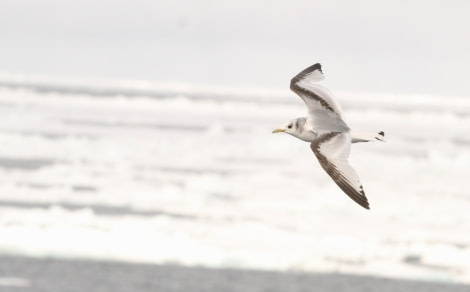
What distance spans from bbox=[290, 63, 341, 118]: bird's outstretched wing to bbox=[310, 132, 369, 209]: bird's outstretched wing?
0.20 meters

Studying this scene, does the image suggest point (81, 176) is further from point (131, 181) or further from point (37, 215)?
point (37, 215)

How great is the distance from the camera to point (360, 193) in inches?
182

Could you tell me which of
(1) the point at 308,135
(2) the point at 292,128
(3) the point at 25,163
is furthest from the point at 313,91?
(3) the point at 25,163

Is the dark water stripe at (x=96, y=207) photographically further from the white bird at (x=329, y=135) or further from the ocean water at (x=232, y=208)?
the white bird at (x=329, y=135)

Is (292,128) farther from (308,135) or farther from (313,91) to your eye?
(313,91)

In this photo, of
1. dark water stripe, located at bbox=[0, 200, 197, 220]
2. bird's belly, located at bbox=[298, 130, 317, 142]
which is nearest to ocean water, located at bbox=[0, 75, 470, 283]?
dark water stripe, located at bbox=[0, 200, 197, 220]

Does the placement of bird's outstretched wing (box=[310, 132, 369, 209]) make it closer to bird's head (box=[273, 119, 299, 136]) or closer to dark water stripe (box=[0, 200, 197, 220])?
bird's head (box=[273, 119, 299, 136])

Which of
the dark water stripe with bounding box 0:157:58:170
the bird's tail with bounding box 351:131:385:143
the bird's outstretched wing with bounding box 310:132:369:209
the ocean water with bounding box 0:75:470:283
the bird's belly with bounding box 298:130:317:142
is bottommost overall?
the bird's outstretched wing with bounding box 310:132:369:209

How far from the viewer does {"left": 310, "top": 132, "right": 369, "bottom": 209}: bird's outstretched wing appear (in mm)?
4723

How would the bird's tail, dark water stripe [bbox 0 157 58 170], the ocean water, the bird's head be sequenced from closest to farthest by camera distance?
1. the bird's tail
2. the bird's head
3. the ocean water
4. dark water stripe [bbox 0 157 58 170]

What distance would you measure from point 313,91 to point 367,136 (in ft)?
2.76

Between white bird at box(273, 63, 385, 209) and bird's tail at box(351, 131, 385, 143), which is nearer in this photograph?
white bird at box(273, 63, 385, 209)

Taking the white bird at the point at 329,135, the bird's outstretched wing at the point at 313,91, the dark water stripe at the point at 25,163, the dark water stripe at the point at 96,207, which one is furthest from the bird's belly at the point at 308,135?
the dark water stripe at the point at 25,163

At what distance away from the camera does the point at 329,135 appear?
5.22m
